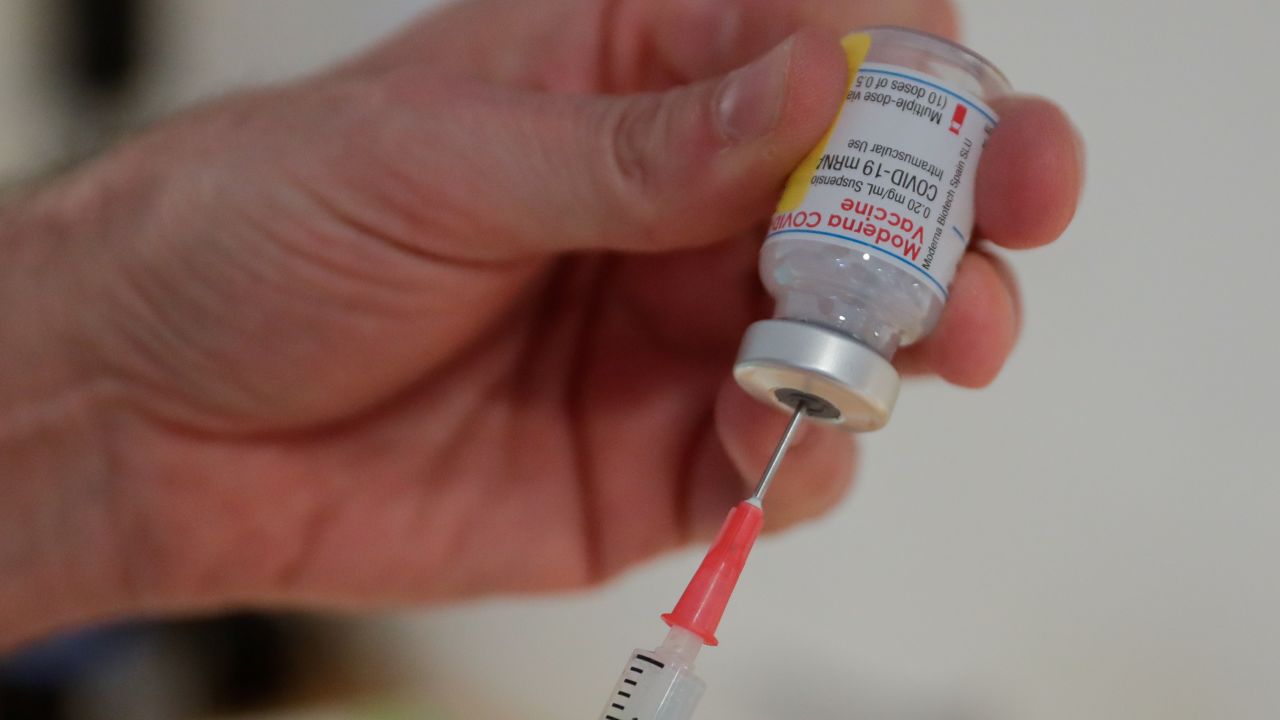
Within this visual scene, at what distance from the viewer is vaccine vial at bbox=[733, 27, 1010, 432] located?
516 millimetres

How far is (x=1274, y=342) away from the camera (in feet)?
3.13

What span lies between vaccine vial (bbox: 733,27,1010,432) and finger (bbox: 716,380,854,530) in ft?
0.47

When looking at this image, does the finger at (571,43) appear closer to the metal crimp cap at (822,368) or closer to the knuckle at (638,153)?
the knuckle at (638,153)

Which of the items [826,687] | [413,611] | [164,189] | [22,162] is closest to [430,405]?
[164,189]

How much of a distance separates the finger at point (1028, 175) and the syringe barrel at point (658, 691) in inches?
12.8

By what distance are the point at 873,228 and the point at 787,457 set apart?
32 cm

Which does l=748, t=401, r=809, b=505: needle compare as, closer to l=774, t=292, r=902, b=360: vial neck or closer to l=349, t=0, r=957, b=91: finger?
l=774, t=292, r=902, b=360: vial neck

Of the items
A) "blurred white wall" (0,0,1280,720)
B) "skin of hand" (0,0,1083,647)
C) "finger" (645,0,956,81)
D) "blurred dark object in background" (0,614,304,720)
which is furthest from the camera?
"blurred dark object in background" (0,614,304,720)

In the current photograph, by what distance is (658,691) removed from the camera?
1.67 feet

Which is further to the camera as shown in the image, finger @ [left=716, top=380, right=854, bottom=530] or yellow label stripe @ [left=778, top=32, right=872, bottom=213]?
finger @ [left=716, top=380, right=854, bottom=530]

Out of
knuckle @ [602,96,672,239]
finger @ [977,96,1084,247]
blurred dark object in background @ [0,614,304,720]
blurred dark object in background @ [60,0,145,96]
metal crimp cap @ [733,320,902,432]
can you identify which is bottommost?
blurred dark object in background @ [0,614,304,720]

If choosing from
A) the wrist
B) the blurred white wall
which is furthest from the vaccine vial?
the wrist

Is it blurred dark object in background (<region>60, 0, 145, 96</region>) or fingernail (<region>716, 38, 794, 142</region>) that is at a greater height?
blurred dark object in background (<region>60, 0, 145, 96</region>)

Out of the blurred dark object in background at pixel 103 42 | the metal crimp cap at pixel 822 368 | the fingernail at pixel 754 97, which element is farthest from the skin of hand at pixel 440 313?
the blurred dark object in background at pixel 103 42
